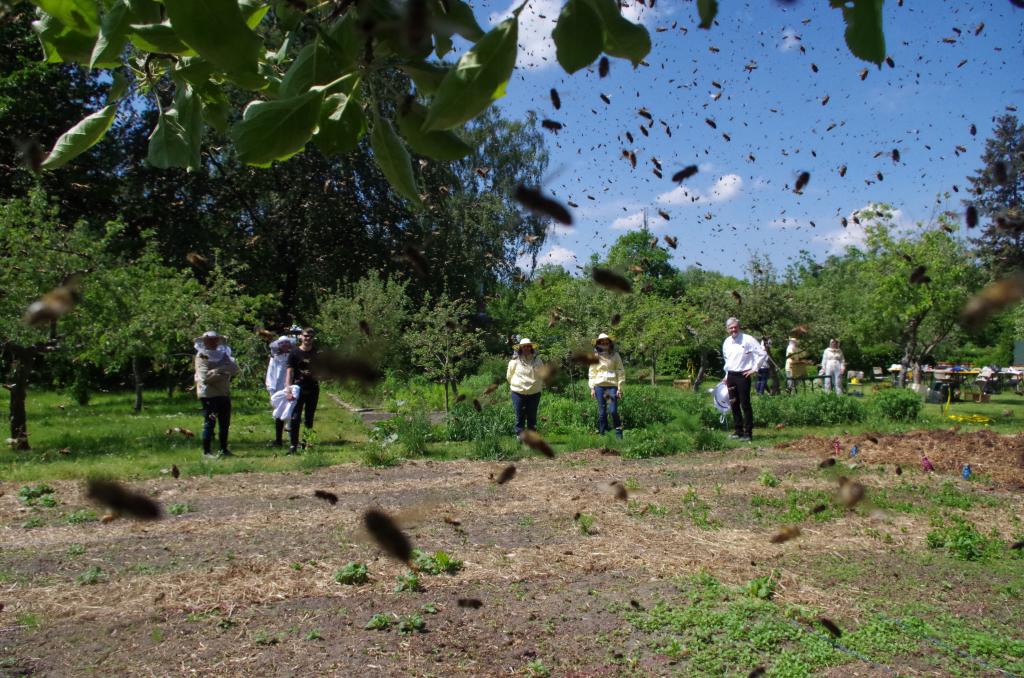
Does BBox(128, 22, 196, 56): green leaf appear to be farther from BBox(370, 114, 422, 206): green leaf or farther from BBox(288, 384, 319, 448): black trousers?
BBox(288, 384, 319, 448): black trousers

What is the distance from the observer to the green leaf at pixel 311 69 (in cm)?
127

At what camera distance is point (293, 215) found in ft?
92.2

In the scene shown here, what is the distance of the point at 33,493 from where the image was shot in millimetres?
7441

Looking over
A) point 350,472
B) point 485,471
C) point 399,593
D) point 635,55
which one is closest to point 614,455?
point 485,471

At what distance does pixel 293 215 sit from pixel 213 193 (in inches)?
137

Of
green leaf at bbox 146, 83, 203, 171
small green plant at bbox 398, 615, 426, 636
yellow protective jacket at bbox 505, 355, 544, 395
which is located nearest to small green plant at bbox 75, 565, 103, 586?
small green plant at bbox 398, 615, 426, 636

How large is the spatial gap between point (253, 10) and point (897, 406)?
16.6 metres

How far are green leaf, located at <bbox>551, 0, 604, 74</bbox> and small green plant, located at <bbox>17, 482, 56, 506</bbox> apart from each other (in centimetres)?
794

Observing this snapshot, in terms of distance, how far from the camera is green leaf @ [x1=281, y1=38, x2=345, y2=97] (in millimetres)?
1273

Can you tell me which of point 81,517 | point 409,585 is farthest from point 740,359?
point 81,517

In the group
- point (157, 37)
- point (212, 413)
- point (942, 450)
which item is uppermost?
point (157, 37)

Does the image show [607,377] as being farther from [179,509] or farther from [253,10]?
[253,10]

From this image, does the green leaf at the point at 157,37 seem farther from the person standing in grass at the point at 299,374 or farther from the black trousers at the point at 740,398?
the black trousers at the point at 740,398

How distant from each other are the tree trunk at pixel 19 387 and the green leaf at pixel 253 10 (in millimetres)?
10764
